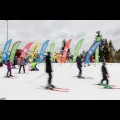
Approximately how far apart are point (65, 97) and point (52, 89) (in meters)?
1.80
